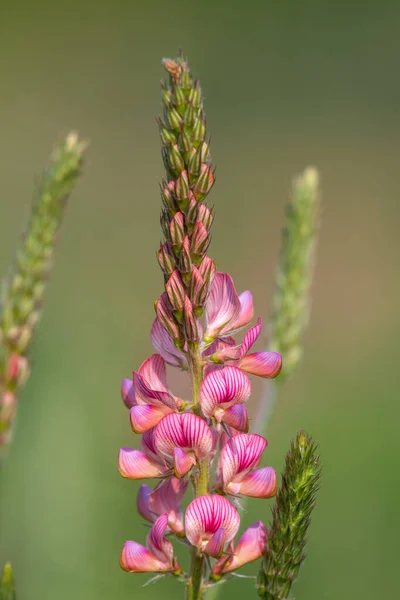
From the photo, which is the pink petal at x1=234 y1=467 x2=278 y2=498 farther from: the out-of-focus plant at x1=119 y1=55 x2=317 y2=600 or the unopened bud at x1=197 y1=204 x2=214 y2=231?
the unopened bud at x1=197 y1=204 x2=214 y2=231

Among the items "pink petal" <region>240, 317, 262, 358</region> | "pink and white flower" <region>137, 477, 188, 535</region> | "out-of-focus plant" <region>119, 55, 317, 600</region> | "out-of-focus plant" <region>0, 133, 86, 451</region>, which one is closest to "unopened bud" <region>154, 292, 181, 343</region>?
"out-of-focus plant" <region>119, 55, 317, 600</region>

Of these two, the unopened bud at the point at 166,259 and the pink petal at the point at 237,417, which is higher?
the unopened bud at the point at 166,259

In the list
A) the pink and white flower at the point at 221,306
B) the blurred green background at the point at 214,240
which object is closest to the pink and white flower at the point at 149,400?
the pink and white flower at the point at 221,306

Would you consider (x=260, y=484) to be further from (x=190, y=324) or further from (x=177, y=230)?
(x=177, y=230)

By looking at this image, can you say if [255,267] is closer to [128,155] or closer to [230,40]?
[128,155]

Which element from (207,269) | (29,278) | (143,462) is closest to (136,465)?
(143,462)

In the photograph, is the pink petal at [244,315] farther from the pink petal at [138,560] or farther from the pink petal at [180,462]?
the pink petal at [138,560]
